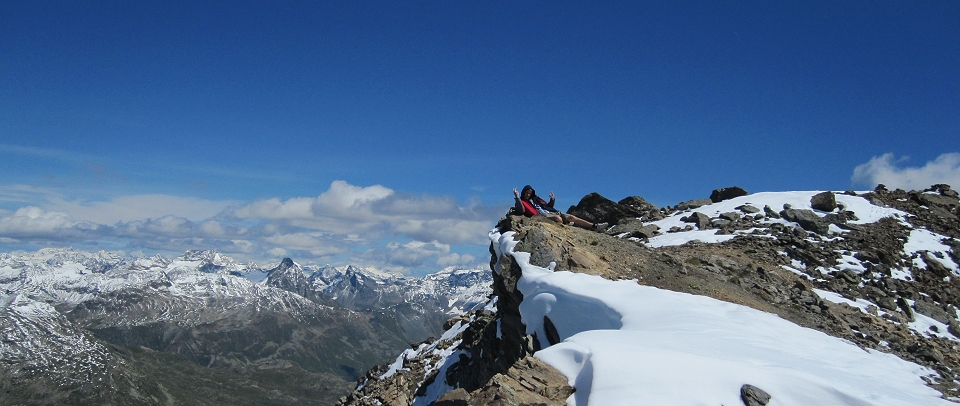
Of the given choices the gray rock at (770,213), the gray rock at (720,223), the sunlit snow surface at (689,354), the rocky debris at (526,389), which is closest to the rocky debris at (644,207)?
the gray rock at (720,223)

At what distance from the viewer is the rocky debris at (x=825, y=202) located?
111 ft

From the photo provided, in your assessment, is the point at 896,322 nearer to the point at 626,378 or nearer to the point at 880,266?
the point at 880,266

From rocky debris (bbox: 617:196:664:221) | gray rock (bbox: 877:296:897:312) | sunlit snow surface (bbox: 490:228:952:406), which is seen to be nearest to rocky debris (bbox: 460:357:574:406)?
sunlit snow surface (bbox: 490:228:952:406)

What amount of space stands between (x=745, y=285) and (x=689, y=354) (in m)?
11.9

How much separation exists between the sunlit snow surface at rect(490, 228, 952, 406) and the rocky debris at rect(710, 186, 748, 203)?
93.2 feet

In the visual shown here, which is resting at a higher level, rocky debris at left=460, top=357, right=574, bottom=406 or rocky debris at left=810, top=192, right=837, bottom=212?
rocky debris at left=810, top=192, right=837, bottom=212

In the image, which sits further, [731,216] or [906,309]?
[731,216]

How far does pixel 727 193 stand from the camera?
137 ft

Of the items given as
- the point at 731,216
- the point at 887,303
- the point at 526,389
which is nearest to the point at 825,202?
the point at 731,216

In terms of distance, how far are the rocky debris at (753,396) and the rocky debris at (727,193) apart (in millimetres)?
35360

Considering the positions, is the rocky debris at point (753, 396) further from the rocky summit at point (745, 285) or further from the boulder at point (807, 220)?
the boulder at point (807, 220)

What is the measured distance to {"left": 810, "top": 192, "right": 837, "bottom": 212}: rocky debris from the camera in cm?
3378

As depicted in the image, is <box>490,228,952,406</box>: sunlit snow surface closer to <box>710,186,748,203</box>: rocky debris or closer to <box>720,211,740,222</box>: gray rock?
<box>720,211,740,222</box>: gray rock

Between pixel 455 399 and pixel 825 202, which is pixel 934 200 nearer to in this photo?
pixel 825 202
